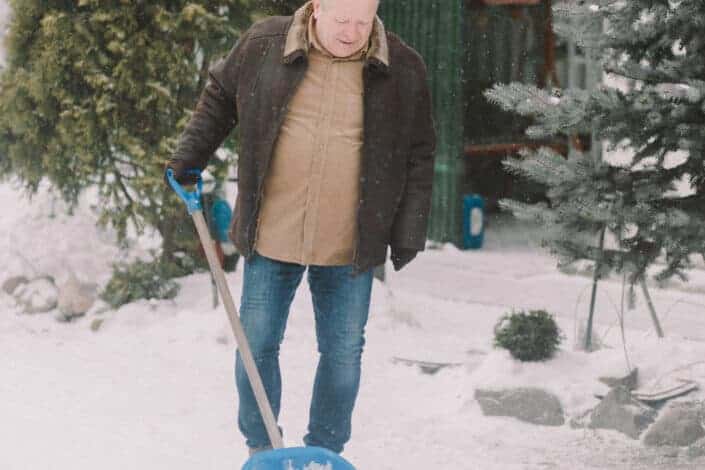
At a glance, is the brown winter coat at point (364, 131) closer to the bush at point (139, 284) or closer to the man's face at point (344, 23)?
the man's face at point (344, 23)

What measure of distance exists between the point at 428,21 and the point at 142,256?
9.84ft

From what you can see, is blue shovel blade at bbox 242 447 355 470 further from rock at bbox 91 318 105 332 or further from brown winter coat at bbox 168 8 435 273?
rock at bbox 91 318 105 332

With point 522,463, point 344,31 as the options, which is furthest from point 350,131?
point 522,463

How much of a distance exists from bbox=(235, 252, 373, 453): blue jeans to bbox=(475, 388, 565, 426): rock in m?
1.15

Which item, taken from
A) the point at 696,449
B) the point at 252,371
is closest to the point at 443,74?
the point at 696,449

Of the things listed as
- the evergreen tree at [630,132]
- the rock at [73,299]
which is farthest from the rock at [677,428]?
the rock at [73,299]

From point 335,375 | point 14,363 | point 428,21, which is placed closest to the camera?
point 335,375

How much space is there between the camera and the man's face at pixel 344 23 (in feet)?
10.8

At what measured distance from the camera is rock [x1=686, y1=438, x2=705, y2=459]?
4285 mm

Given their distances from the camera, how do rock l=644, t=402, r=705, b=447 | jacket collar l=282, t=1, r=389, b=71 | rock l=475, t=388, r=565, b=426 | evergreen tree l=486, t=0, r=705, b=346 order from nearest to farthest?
1. jacket collar l=282, t=1, r=389, b=71
2. evergreen tree l=486, t=0, r=705, b=346
3. rock l=644, t=402, r=705, b=447
4. rock l=475, t=388, r=565, b=426

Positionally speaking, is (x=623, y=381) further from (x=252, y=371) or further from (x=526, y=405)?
(x=252, y=371)

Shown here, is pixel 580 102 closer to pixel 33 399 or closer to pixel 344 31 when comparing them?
pixel 344 31

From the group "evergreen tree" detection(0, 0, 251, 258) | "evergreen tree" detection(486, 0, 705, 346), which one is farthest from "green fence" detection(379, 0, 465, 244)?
"evergreen tree" detection(486, 0, 705, 346)

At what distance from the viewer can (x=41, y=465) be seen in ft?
13.5
